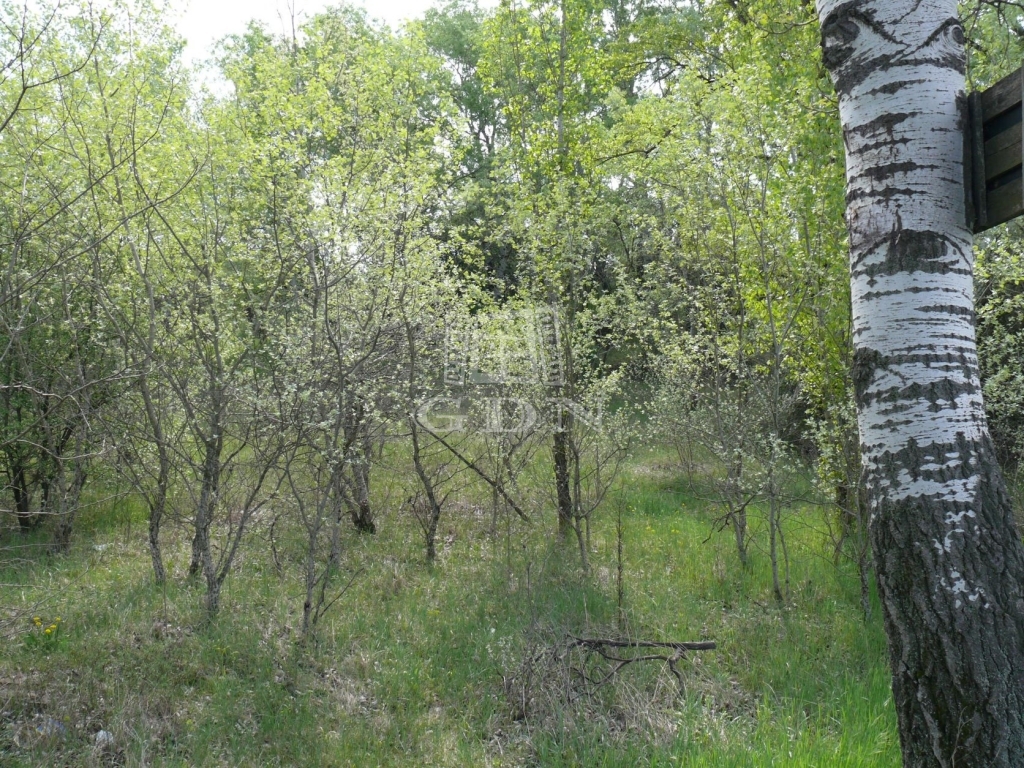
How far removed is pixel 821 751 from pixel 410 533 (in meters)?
5.71

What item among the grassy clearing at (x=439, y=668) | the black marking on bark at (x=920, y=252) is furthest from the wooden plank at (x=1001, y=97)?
the grassy clearing at (x=439, y=668)

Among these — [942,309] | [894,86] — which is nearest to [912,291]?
[942,309]

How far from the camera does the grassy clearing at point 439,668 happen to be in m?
3.85

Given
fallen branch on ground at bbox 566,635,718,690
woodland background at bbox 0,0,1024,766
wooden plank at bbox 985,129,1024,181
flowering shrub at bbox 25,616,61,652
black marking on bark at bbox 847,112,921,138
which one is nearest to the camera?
wooden plank at bbox 985,129,1024,181

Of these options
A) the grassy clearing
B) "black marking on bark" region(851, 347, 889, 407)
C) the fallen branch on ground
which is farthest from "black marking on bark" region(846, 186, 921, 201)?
the fallen branch on ground

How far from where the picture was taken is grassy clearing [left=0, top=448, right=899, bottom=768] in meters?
3.85

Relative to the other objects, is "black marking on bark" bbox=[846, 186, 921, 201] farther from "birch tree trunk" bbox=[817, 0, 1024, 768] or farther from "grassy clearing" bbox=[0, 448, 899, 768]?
"grassy clearing" bbox=[0, 448, 899, 768]

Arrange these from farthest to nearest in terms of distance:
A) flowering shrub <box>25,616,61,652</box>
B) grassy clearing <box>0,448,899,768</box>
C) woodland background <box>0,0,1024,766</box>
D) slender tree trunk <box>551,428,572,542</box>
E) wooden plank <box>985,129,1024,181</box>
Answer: slender tree trunk <box>551,428,572,542</box> < flowering shrub <box>25,616,61,652</box> < woodland background <box>0,0,1024,766</box> < grassy clearing <box>0,448,899,768</box> < wooden plank <box>985,129,1024,181</box>

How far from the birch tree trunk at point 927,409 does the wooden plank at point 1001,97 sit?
8 centimetres

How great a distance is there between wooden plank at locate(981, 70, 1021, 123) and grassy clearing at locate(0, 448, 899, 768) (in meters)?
2.66

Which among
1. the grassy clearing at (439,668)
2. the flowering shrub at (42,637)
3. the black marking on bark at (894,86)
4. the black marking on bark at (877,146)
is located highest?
the black marking on bark at (894,86)

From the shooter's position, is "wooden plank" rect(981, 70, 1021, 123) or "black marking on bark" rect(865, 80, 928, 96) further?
"black marking on bark" rect(865, 80, 928, 96)

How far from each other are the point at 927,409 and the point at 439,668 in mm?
3959

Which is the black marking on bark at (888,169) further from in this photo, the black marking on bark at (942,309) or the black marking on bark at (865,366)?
the black marking on bark at (865,366)
